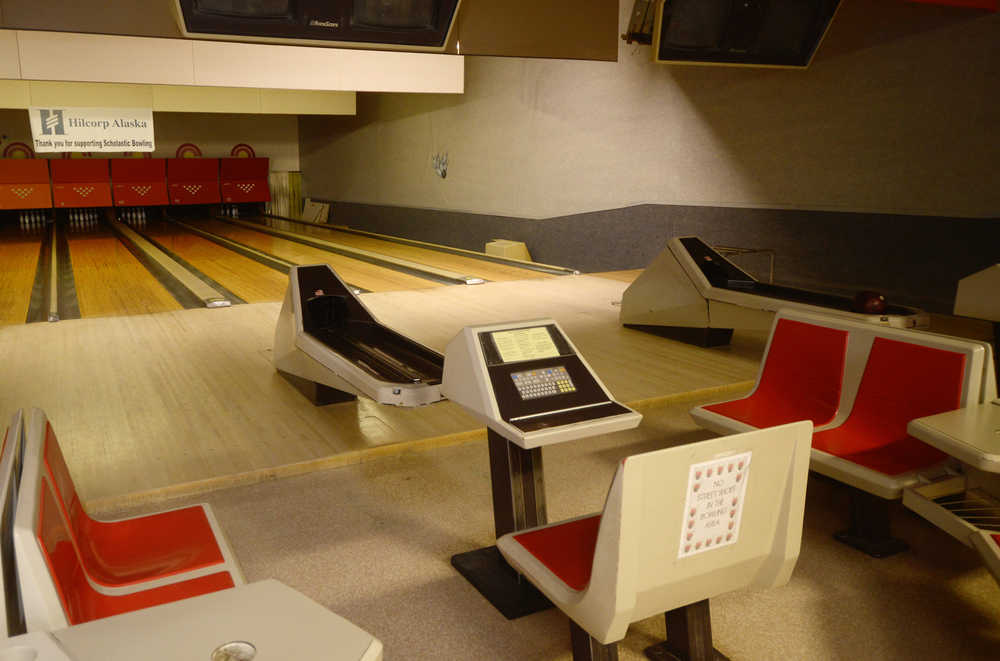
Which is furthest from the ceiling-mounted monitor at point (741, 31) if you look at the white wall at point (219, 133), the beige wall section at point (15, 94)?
the white wall at point (219, 133)

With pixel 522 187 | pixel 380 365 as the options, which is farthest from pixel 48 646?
pixel 522 187

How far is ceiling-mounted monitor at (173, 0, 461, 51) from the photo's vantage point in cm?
373

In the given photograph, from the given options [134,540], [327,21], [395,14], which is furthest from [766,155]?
[134,540]

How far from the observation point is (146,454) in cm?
301

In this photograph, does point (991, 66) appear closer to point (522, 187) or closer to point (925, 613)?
point (925, 613)

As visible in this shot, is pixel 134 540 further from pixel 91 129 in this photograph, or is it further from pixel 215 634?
pixel 91 129

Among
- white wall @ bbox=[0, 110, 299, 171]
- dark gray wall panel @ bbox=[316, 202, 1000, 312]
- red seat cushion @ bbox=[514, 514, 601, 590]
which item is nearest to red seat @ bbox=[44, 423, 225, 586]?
red seat cushion @ bbox=[514, 514, 601, 590]

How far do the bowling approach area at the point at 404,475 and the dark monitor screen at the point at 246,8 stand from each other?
1.77m

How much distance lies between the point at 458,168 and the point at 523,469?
8.33 meters

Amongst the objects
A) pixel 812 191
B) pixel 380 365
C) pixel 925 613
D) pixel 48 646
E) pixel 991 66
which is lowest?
pixel 925 613

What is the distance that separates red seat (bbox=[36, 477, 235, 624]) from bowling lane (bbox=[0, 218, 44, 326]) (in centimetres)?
449

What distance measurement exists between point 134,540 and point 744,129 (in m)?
6.01

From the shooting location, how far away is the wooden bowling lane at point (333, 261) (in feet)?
23.3

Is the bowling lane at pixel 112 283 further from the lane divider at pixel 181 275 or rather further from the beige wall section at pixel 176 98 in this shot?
the beige wall section at pixel 176 98
